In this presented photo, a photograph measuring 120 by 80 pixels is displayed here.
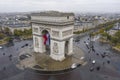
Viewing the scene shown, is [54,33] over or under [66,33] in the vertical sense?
over

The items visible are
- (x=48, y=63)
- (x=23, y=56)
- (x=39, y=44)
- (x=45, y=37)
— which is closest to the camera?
(x=48, y=63)

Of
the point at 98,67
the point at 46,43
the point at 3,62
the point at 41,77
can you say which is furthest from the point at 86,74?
the point at 3,62

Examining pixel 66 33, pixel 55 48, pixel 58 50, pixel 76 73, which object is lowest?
pixel 76 73

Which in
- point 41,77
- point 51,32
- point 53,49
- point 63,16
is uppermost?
point 63,16

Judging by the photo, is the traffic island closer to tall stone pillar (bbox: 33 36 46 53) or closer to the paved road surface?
the paved road surface

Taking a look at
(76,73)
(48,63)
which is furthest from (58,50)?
(76,73)

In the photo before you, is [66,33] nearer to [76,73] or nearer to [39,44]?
[39,44]

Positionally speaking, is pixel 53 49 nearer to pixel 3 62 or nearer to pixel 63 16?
pixel 63 16

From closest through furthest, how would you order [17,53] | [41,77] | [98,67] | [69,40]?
1. [41,77]
2. [98,67]
3. [69,40]
4. [17,53]

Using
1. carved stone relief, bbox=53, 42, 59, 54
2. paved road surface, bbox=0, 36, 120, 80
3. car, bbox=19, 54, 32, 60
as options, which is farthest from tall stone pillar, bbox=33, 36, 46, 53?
paved road surface, bbox=0, 36, 120, 80
